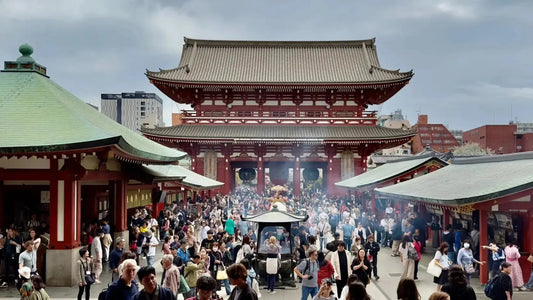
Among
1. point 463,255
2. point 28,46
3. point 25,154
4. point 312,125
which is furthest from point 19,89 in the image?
point 312,125

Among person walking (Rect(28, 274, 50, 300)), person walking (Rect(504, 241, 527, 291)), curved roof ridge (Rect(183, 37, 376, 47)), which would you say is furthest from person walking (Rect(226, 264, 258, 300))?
curved roof ridge (Rect(183, 37, 376, 47))

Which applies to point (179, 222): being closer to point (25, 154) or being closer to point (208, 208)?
point (208, 208)

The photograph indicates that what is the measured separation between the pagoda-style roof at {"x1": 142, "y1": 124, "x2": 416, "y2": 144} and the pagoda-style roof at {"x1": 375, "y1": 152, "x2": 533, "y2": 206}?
1563 centimetres

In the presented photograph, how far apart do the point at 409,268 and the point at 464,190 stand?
9.57 feet

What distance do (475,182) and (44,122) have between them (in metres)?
13.6

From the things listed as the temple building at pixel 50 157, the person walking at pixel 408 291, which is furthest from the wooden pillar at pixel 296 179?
the person walking at pixel 408 291

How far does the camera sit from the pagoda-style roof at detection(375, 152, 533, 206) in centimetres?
1239

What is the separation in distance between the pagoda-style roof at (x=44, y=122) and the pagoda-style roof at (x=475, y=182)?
9532mm

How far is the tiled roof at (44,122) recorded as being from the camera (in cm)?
1234

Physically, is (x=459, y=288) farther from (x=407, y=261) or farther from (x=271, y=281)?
(x=271, y=281)

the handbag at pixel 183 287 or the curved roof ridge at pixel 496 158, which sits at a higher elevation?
the curved roof ridge at pixel 496 158

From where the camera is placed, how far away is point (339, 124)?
38781mm

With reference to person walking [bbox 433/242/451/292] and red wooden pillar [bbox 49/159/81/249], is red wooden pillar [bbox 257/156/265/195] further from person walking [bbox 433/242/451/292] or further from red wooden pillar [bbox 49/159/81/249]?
person walking [bbox 433/242/451/292]

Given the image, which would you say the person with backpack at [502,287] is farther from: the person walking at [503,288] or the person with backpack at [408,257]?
the person with backpack at [408,257]
